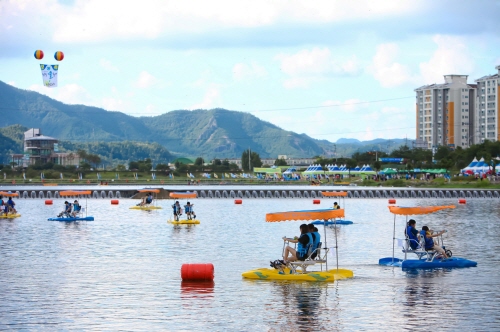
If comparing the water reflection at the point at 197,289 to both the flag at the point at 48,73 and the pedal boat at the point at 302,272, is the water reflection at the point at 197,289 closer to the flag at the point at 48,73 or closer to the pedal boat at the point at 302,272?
the pedal boat at the point at 302,272

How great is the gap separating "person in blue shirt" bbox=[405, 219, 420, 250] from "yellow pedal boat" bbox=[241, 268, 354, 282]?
313cm

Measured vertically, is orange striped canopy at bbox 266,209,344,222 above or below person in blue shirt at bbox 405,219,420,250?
above

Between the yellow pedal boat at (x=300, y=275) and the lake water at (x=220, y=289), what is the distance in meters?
0.39

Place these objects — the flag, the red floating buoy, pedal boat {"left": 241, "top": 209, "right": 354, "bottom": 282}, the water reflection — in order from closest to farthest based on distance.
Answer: the water reflection
pedal boat {"left": 241, "top": 209, "right": 354, "bottom": 282}
the red floating buoy
the flag

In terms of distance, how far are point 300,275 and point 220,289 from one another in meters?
3.22

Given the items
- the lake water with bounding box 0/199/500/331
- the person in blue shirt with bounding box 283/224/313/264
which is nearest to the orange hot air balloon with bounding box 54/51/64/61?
the lake water with bounding box 0/199/500/331

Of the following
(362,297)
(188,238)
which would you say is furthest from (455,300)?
(188,238)

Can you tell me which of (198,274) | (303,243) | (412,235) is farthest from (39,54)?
(303,243)

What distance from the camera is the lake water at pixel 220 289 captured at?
70.8 ft

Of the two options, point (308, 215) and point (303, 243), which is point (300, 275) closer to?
point (303, 243)

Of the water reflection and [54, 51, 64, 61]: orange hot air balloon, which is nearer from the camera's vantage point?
the water reflection

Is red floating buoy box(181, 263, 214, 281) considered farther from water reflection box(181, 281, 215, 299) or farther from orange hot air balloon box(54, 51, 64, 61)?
orange hot air balloon box(54, 51, 64, 61)

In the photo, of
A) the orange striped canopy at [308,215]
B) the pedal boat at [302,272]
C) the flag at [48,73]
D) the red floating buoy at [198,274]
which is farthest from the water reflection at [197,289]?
the flag at [48,73]

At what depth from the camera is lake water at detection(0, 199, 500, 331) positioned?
2158 centimetres
